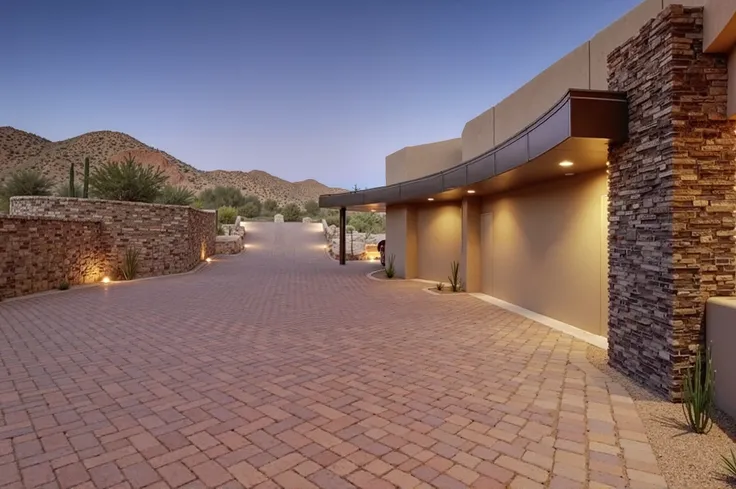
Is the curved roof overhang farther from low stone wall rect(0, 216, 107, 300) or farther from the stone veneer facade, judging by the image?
low stone wall rect(0, 216, 107, 300)

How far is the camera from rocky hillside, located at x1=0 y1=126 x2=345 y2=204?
160 feet

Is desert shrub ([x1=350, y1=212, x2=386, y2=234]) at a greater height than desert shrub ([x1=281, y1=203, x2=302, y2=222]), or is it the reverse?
desert shrub ([x1=281, y1=203, x2=302, y2=222])

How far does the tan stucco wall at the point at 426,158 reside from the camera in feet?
45.0

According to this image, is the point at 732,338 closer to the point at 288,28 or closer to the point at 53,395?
the point at 53,395

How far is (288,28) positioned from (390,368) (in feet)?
60.5

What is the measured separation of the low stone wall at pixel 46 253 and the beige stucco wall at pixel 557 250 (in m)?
12.1

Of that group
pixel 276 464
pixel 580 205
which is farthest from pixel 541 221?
pixel 276 464

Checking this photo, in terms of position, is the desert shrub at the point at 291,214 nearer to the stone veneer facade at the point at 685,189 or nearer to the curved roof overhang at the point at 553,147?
the curved roof overhang at the point at 553,147

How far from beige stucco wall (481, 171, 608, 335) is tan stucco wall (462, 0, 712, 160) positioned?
158 centimetres

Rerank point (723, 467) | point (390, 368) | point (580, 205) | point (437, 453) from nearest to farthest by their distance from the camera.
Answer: point (723, 467), point (437, 453), point (390, 368), point (580, 205)

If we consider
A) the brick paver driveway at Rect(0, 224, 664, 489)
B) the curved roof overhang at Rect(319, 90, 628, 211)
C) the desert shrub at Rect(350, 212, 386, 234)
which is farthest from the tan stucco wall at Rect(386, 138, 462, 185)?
the desert shrub at Rect(350, 212, 386, 234)

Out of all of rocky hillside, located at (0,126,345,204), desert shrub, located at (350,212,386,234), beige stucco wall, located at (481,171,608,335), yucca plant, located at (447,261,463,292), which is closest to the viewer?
beige stucco wall, located at (481,171,608,335)

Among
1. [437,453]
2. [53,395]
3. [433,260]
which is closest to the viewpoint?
[437,453]

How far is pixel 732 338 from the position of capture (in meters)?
3.34
